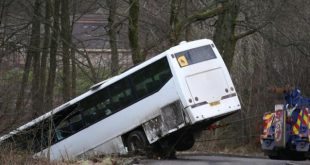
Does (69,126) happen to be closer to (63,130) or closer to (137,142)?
(63,130)

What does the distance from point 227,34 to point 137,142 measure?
1023 cm

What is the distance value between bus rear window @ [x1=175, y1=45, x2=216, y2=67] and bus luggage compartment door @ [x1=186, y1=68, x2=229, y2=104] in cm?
46

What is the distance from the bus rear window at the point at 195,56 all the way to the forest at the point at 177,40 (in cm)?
613

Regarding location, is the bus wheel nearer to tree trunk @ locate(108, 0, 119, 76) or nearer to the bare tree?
tree trunk @ locate(108, 0, 119, 76)

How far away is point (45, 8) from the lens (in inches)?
1299

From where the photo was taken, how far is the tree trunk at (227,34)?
3080cm

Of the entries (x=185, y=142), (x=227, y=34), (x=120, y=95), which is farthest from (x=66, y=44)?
(x=185, y=142)

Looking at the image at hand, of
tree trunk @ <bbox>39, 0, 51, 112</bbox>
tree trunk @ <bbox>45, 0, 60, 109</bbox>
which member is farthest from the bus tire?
tree trunk @ <bbox>45, 0, 60, 109</bbox>

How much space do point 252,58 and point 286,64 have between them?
2.37m

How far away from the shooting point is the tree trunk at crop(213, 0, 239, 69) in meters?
30.8

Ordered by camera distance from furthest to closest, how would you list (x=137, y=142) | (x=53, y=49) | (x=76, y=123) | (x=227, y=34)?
1. (x=53, y=49)
2. (x=227, y=34)
3. (x=76, y=123)
4. (x=137, y=142)

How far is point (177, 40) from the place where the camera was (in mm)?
29625

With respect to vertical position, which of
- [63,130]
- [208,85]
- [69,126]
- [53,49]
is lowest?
[63,130]

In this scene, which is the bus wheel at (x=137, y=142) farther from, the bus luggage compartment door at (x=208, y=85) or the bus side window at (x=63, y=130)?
the bus side window at (x=63, y=130)
